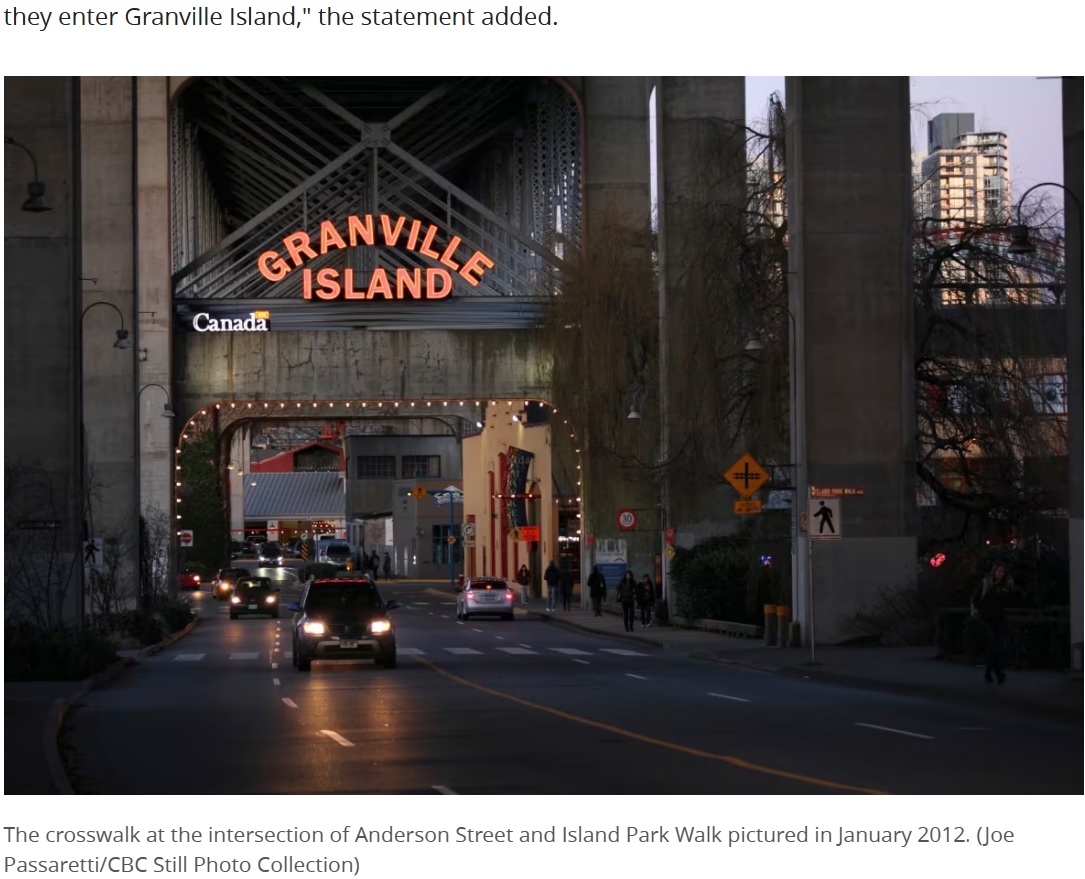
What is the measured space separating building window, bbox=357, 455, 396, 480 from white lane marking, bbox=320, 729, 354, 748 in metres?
124

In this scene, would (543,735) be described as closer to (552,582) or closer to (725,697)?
(725,697)

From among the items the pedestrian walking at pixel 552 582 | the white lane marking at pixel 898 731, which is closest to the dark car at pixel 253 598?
the pedestrian walking at pixel 552 582

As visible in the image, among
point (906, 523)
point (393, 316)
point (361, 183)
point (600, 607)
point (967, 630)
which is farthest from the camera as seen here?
point (361, 183)

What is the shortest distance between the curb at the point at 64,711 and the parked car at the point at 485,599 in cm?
1656

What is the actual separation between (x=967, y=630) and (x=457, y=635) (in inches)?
872

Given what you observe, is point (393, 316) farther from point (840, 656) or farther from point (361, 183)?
point (840, 656)

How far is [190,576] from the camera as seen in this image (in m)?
98.7

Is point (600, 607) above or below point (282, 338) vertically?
below

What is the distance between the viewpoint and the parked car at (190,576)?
97725 mm

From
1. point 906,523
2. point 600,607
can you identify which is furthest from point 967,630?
point 600,607

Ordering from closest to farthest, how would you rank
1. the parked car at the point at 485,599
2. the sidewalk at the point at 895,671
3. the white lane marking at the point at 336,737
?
1. the white lane marking at the point at 336,737
2. the sidewalk at the point at 895,671
3. the parked car at the point at 485,599

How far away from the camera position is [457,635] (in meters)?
50.2

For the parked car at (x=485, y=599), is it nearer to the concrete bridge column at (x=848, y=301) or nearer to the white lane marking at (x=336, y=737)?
the concrete bridge column at (x=848, y=301)
